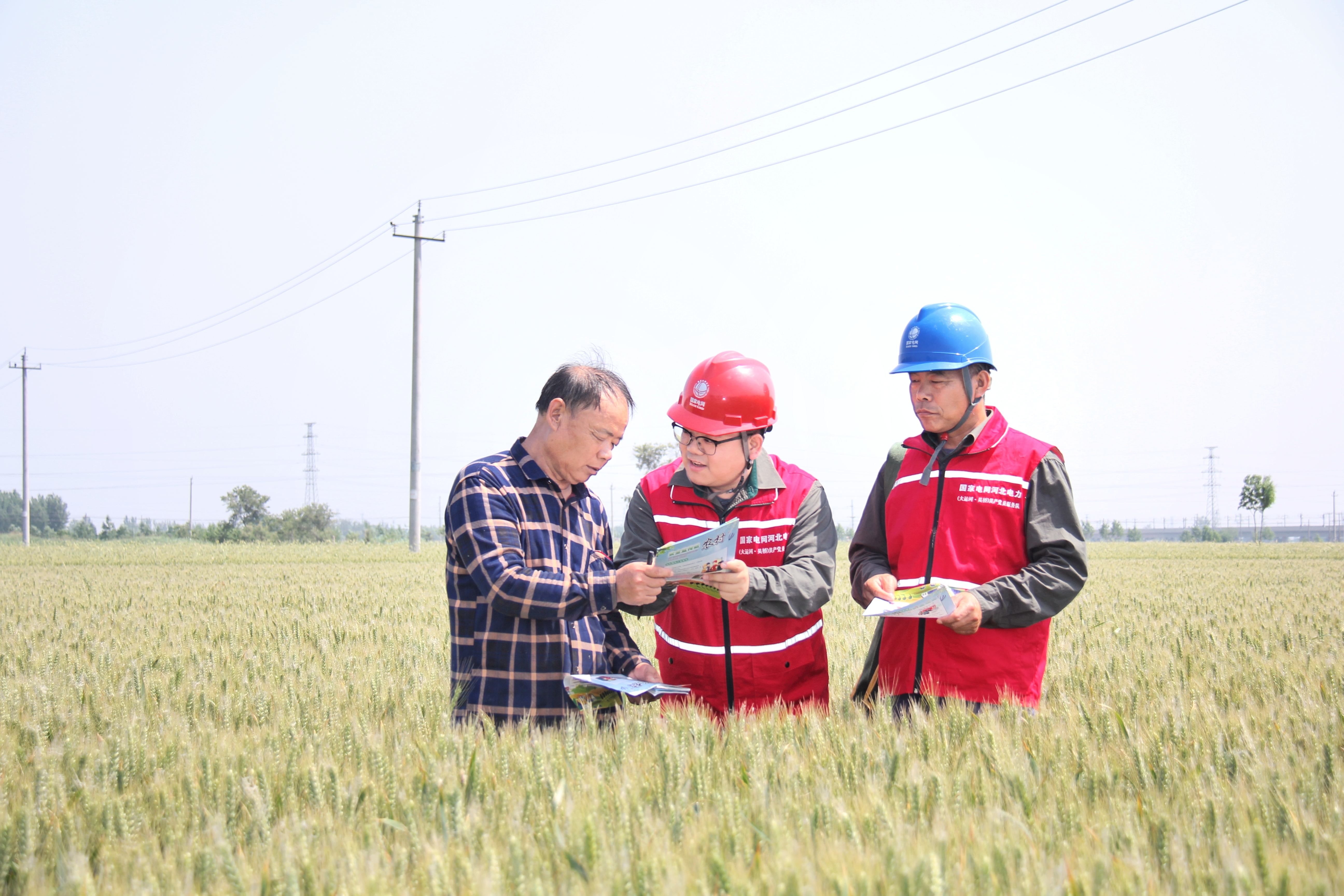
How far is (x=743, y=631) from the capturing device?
10.6ft

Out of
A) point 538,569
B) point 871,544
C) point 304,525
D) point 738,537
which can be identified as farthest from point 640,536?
point 304,525

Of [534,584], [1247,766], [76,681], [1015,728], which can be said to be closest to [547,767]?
[534,584]

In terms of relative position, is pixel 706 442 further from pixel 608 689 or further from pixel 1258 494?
pixel 1258 494

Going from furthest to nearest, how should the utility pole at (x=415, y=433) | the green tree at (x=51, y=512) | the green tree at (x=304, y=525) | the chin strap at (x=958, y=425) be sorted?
the green tree at (x=51, y=512), the green tree at (x=304, y=525), the utility pole at (x=415, y=433), the chin strap at (x=958, y=425)

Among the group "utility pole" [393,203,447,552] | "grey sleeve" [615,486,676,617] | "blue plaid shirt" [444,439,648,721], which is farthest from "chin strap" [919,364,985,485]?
"utility pole" [393,203,447,552]

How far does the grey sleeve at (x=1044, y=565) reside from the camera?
303 cm

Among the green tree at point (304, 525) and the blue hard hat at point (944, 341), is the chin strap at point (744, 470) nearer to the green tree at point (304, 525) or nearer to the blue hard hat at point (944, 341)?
the blue hard hat at point (944, 341)

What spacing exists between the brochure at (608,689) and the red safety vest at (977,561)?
0.92 meters

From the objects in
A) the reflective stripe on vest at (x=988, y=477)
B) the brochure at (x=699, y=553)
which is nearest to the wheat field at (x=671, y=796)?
the brochure at (x=699, y=553)

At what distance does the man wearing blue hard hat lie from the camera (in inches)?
124

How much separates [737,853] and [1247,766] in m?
1.51

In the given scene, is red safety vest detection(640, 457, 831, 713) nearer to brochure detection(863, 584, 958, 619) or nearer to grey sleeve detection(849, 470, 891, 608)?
grey sleeve detection(849, 470, 891, 608)

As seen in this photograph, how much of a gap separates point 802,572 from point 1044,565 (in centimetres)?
85

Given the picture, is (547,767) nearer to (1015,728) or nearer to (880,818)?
(880,818)
